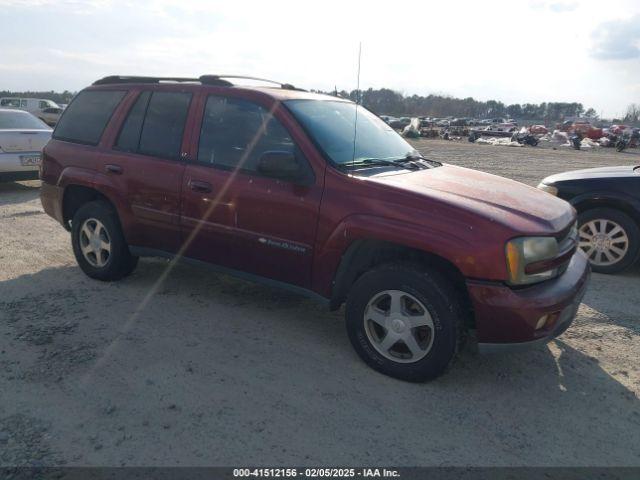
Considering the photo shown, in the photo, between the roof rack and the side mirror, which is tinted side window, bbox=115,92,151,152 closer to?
the roof rack

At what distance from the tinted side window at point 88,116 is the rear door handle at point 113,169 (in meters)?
0.35

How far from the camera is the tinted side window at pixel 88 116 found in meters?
4.82

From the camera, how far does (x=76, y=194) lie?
5.07m

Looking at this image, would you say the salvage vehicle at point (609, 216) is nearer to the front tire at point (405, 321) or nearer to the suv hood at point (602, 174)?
the suv hood at point (602, 174)

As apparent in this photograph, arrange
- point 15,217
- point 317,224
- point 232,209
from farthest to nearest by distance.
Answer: point 15,217 < point 232,209 < point 317,224

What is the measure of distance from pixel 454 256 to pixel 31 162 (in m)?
8.53

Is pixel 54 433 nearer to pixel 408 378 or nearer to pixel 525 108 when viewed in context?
pixel 408 378

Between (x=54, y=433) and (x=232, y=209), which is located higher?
(x=232, y=209)

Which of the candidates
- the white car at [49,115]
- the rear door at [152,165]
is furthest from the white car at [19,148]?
the white car at [49,115]

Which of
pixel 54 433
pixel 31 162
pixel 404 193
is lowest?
pixel 54 433

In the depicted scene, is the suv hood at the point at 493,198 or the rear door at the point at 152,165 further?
Answer: the rear door at the point at 152,165

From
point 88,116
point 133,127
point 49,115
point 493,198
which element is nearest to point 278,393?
point 493,198

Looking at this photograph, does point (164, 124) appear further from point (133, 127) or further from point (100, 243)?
point (100, 243)

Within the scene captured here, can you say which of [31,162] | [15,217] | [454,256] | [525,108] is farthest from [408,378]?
[525,108]
